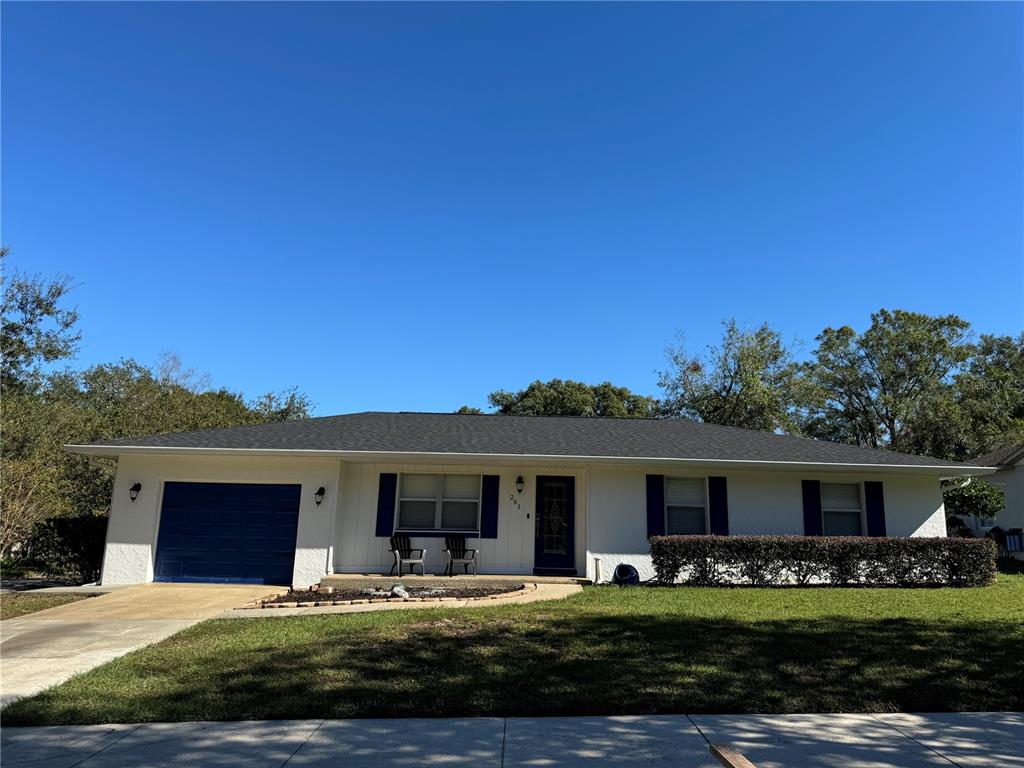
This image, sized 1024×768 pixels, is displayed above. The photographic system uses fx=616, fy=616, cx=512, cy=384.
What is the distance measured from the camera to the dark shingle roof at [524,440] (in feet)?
42.3

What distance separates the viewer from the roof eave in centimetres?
1244

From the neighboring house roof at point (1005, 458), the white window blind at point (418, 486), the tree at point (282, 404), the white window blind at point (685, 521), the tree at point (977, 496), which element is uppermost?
the tree at point (282, 404)

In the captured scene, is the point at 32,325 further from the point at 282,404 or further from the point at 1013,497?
the point at 1013,497

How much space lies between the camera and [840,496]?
13.6 m

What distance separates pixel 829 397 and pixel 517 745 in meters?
38.0

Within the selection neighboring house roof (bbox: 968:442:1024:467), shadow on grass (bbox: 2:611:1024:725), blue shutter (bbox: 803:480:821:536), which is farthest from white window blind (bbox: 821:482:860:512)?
neighboring house roof (bbox: 968:442:1024:467)

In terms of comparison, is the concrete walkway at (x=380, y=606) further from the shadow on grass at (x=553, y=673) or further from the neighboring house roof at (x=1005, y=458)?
the neighboring house roof at (x=1005, y=458)

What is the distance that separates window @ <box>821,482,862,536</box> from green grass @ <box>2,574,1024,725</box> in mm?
4467

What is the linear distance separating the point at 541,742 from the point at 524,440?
32.7 feet

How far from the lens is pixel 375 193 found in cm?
1590

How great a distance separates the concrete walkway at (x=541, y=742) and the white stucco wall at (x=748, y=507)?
8.10 metres

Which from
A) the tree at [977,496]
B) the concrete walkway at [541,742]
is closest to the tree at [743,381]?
the tree at [977,496]

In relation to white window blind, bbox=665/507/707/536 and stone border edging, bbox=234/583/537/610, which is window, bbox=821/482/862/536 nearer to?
white window blind, bbox=665/507/707/536

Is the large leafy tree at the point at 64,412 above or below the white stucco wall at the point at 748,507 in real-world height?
above
